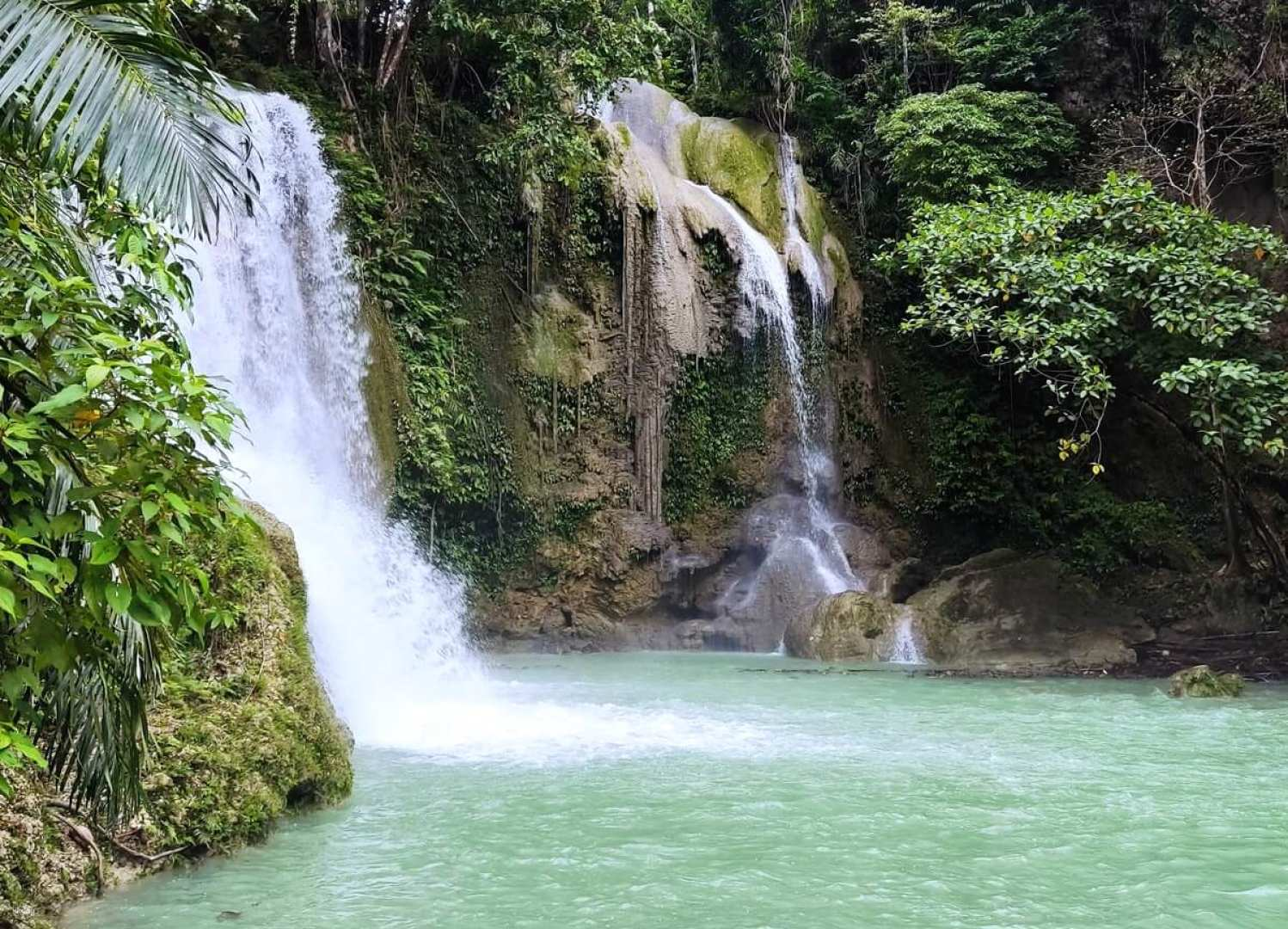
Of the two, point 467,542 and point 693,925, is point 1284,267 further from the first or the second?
point 693,925

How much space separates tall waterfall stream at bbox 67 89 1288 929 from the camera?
424cm

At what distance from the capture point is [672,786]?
20.6 ft

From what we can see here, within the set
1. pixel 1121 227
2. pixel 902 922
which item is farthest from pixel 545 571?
pixel 902 922

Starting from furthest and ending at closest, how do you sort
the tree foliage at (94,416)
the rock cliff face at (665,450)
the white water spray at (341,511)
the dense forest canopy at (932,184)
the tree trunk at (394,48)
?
the rock cliff face at (665,450) < the tree trunk at (394,48) < the dense forest canopy at (932,184) < the white water spray at (341,511) < the tree foliage at (94,416)

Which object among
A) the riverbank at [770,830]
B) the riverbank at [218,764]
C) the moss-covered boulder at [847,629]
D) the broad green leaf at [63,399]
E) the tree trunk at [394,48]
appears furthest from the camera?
the tree trunk at [394,48]

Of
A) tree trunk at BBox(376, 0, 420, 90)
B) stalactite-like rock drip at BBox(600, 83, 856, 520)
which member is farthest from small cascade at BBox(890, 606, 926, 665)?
tree trunk at BBox(376, 0, 420, 90)

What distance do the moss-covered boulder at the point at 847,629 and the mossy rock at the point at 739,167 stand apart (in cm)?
706

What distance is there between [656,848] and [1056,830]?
2.02 m

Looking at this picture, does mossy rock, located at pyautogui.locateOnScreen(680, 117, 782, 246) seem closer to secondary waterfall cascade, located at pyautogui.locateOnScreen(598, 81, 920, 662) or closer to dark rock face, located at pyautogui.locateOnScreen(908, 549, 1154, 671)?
secondary waterfall cascade, located at pyautogui.locateOnScreen(598, 81, 920, 662)

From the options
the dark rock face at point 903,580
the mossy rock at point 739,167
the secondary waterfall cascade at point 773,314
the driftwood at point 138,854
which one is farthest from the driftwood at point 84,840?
the mossy rock at point 739,167

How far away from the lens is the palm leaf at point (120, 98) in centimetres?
282

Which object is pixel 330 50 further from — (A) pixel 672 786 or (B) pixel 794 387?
(A) pixel 672 786

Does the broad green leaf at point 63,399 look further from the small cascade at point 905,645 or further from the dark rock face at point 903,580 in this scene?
the dark rock face at point 903,580

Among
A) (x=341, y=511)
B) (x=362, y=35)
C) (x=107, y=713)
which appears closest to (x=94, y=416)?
(x=107, y=713)
